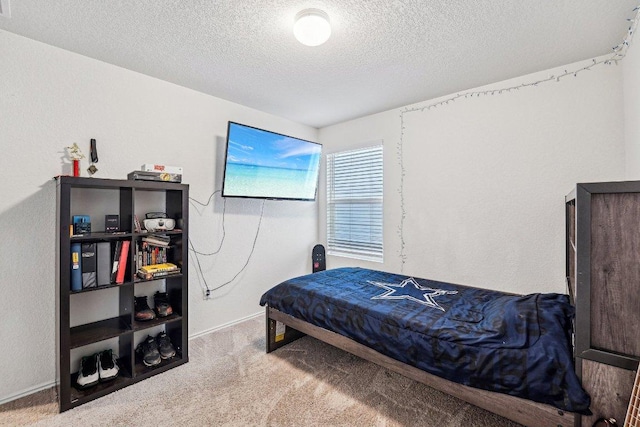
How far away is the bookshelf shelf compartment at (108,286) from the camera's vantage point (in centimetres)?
183

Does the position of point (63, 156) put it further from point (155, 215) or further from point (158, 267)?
point (158, 267)

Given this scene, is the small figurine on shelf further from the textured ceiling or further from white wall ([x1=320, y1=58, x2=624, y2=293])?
white wall ([x1=320, y1=58, x2=624, y2=293])

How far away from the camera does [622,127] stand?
7.00 feet

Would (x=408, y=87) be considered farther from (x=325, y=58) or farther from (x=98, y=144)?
(x=98, y=144)

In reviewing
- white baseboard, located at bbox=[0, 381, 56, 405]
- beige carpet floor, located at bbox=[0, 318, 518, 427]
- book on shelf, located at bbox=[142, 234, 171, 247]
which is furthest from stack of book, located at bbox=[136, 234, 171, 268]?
white baseboard, located at bbox=[0, 381, 56, 405]

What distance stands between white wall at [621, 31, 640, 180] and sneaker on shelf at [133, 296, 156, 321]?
3.57 m

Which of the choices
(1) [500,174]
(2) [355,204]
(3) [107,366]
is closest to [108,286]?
(3) [107,366]

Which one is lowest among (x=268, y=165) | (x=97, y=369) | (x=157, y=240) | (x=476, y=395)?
(x=97, y=369)

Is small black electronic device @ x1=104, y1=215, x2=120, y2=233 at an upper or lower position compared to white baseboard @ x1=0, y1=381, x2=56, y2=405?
upper

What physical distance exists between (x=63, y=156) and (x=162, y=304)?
135cm

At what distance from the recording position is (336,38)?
1.96 metres

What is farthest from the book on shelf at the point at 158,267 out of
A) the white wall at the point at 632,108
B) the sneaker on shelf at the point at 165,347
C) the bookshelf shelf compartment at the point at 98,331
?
the white wall at the point at 632,108

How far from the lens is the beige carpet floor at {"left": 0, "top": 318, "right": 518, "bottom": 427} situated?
171cm

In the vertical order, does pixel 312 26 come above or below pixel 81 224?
above
